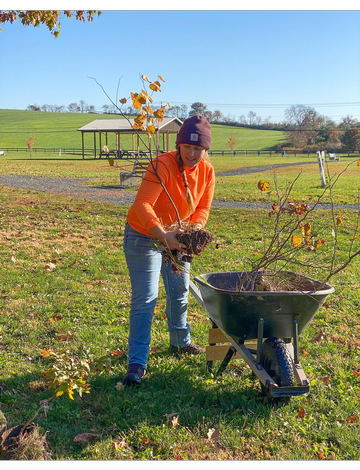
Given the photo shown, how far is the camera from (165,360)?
3.82 metres

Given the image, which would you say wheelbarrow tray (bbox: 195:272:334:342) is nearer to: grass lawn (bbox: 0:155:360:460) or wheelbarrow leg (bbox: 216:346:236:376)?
wheelbarrow leg (bbox: 216:346:236:376)

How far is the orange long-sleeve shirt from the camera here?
3.16 m

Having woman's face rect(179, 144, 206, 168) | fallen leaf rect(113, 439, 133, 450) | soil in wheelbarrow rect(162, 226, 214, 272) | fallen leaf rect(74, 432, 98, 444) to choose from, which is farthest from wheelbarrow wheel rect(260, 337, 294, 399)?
woman's face rect(179, 144, 206, 168)

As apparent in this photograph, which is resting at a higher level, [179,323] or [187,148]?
[187,148]

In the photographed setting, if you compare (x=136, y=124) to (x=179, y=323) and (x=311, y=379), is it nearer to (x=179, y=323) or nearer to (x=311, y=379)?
(x=179, y=323)

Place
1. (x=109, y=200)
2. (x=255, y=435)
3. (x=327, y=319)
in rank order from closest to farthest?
(x=255, y=435) → (x=327, y=319) → (x=109, y=200)

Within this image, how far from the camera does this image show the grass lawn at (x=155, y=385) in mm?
2727

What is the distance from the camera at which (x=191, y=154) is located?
316cm

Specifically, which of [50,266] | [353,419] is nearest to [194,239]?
[353,419]

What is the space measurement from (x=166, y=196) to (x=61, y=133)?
90974mm

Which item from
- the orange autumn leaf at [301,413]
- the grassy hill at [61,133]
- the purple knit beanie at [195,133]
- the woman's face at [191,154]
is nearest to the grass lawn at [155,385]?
the orange autumn leaf at [301,413]

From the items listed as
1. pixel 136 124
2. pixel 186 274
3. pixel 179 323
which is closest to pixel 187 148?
pixel 136 124

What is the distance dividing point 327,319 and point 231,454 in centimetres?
252

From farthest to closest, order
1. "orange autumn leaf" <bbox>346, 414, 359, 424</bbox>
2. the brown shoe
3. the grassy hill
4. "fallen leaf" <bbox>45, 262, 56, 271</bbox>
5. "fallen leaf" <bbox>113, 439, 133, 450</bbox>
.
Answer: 1. the grassy hill
2. "fallen leaf" <bbox>45, 262, 56, 271</bbox>
3. the brown shoe
4. "orange autumn leaf" <bbox>346, 414, 359, 424</bbox>
5. "fallen leaf" <bbox>113, 439, 133, 450</bbox>
